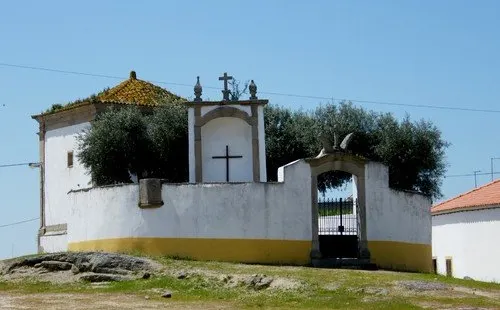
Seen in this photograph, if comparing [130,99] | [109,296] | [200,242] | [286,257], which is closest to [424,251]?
[286,257]

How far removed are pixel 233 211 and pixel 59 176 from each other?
17.2 meters

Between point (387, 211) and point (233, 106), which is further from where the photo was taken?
point (233, 106)

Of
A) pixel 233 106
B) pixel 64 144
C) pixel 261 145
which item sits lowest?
pixel 261 145

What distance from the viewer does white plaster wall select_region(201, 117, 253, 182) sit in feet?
109

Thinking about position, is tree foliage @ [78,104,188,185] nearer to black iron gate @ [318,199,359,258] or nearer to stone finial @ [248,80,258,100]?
stone finial @ [248,80,258,100]

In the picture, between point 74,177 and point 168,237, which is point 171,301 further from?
point 74,177

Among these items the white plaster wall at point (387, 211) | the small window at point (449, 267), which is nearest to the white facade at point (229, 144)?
the white plaster wall at point (387, 211)

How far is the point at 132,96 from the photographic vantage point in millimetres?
43406

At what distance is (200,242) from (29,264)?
5.08 meters

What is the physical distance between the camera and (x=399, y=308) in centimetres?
2145

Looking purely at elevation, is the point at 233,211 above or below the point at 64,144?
below

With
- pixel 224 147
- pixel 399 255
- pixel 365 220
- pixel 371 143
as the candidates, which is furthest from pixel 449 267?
pixel 365 220

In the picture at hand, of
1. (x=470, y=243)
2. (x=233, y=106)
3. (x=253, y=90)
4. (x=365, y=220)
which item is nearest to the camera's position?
(x=365, y=220)

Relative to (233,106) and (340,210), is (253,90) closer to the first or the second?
(233,106)
